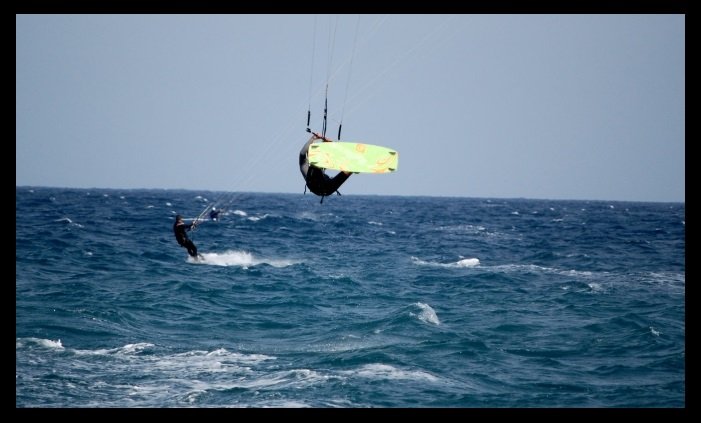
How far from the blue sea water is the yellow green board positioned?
6.89 meters

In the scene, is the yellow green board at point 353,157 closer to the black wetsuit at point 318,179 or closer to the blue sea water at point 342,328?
the black wetsuit at point 318,179

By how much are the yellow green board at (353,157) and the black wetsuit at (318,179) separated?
1798mm

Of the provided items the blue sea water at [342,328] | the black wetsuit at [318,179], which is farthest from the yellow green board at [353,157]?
the blue sea water at [342,328]

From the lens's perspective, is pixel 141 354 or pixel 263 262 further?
pixel 263 262

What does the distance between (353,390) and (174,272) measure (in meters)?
24.0

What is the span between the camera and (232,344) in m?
25.9

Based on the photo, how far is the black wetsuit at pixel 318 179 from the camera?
18719mm

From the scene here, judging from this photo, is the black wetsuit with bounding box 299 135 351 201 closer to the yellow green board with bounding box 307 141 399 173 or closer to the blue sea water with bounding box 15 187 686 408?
the yellow green board with bounding box 307 141 399 173

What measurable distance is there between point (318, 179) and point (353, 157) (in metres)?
2.52

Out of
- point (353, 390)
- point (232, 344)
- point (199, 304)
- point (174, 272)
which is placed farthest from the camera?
point (174, 272)

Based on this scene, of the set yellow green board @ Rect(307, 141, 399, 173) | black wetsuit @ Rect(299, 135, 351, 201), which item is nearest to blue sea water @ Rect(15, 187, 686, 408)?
black wetsuit @ Rect(299, 135, 351, 201)
